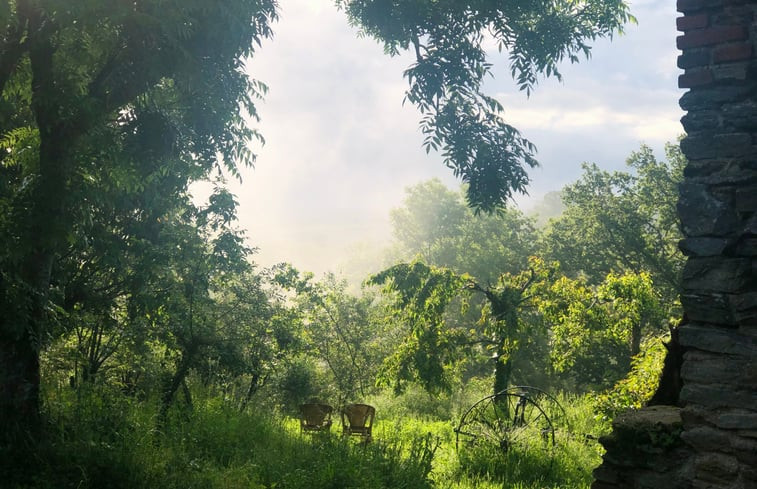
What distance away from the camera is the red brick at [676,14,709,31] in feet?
12.1

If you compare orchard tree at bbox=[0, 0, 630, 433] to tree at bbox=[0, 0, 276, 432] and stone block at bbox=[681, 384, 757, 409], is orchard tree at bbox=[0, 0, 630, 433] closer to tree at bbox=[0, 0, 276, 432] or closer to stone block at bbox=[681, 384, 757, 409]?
tree at bbox=[0, 0, 276, 432]

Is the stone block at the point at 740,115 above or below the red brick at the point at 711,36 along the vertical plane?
below

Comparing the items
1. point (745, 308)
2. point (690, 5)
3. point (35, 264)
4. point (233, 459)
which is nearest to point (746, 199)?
point (745, 308)

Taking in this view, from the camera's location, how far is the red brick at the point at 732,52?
359 cm

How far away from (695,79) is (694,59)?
0.13m

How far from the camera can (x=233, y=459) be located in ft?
24.4

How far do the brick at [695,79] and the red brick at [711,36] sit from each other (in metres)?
0.18

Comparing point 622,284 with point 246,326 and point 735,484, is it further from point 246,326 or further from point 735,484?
point 735,484

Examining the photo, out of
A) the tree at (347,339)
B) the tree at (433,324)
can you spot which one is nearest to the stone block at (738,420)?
the tree at (433,324)

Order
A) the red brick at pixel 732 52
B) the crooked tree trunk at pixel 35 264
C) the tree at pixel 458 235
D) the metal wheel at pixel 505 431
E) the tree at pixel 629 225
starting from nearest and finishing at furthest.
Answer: the red brick at pixel 732 52, the crooked tree trunk at pixel 35 264, the metal wheel at pixel 505 431, the tree at pixel 629 225, the tree at pixel 458 235

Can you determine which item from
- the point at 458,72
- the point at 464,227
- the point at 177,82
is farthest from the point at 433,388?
the point at 464,227

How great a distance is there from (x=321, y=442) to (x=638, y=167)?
21.4m

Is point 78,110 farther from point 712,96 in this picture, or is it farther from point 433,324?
point 433,324

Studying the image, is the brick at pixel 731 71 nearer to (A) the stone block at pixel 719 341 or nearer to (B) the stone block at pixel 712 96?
(B) the stone block at pixel 712 96
